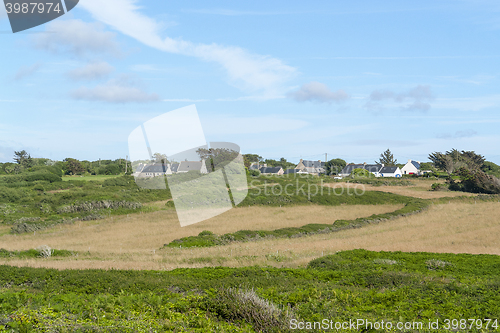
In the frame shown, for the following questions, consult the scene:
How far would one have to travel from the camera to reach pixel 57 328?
7.38 meters

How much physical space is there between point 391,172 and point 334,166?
90.7 feet

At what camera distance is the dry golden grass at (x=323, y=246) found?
19.5 meters

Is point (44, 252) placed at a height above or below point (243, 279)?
below

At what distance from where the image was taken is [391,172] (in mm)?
121750

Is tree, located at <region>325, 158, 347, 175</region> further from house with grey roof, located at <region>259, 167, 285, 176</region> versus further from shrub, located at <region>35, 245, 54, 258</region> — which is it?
shrub, located at <region>35, 245, 54, 258</region>

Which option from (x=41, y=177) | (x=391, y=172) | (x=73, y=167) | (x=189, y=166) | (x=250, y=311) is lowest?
(x=250, y=311)

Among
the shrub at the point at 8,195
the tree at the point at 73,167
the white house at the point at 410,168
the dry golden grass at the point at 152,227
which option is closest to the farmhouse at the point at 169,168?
the shrub at the point at 8,195

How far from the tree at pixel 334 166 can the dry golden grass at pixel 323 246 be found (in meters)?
95.4

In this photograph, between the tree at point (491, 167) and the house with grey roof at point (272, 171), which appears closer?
the tree at point (491, 167)

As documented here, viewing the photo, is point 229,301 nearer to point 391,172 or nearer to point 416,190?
point 416,190

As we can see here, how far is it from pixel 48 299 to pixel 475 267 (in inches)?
646

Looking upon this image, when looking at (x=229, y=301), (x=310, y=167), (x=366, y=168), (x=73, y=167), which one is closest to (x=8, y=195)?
(x=229, y=301)

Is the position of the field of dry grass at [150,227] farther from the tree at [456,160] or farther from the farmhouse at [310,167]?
the farmhouse at [310,167]

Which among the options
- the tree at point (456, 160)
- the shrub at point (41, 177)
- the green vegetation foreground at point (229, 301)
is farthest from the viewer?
the tree at point (456, 160)
